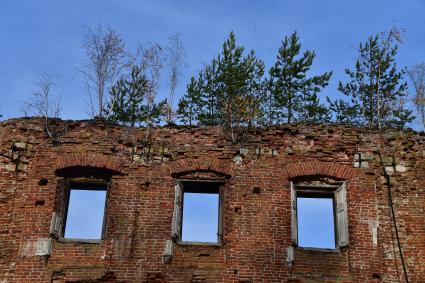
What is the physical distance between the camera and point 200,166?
12227mm

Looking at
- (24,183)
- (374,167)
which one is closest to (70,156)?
(24,183)

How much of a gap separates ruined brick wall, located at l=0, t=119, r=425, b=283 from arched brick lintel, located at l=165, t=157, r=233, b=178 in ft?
0.08

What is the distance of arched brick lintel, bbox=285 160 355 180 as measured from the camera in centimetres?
1220

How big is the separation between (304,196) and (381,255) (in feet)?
6.79

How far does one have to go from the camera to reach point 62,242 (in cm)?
1131

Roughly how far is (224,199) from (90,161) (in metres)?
3.04

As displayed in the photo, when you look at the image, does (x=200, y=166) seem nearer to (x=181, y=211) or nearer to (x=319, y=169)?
(x=181, y=211)

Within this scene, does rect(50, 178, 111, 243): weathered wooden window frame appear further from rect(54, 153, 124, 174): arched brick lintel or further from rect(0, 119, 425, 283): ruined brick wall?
rect(54, 153, 124, 174): arched brick lintel

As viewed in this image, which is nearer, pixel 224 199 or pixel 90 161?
pixel 224 199

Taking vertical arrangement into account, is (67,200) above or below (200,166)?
below

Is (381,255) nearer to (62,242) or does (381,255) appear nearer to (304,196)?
(304,196)

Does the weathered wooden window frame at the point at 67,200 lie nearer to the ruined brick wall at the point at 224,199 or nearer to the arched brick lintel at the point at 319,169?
the ruined brick wall at the point at 224,199

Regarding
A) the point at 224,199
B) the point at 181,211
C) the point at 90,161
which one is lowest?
the point at 181,211

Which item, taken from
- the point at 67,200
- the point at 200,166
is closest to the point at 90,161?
the point at 67,200
